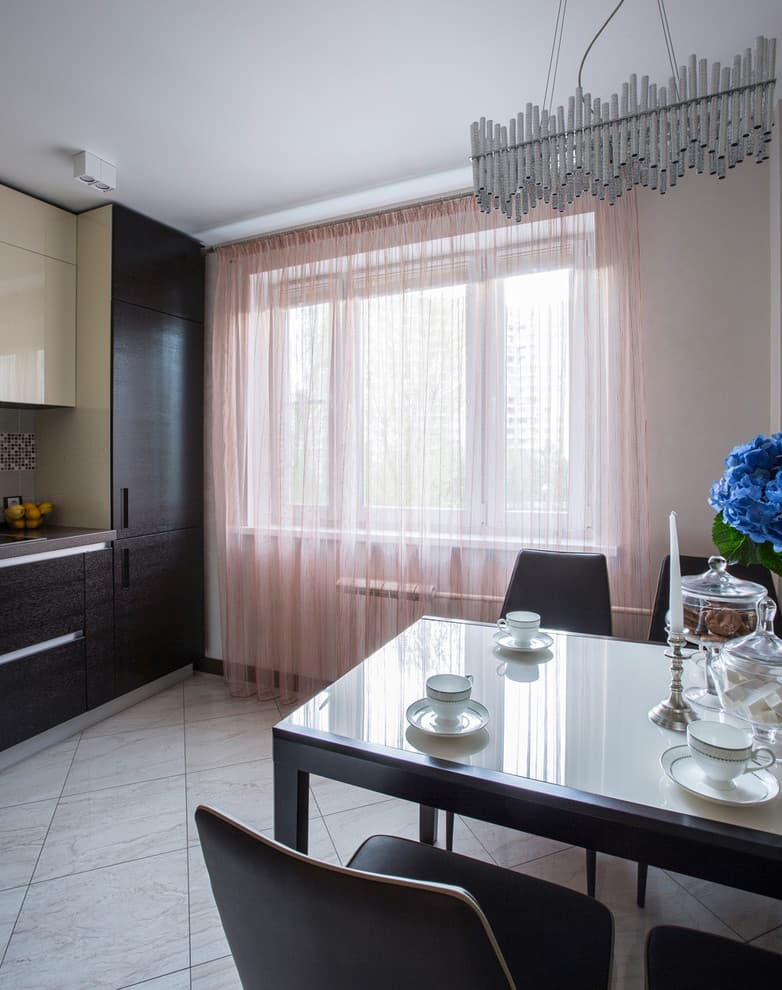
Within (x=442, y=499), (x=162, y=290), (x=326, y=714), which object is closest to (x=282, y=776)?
(x=326, y=714)

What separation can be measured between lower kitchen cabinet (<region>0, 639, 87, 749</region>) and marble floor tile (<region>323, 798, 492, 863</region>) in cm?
147

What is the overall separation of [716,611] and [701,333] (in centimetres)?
Result: 172

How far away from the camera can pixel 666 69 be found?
2.02 metres

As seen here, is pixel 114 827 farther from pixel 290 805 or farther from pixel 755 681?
pixel 755 681

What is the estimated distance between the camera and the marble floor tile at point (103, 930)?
150cm

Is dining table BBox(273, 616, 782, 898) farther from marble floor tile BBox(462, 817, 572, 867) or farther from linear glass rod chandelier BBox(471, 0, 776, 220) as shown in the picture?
linear glass rod chandelier BBox(471, 0, 776, 220)

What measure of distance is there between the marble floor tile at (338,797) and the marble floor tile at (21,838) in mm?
996

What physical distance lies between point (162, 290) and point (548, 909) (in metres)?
3.39

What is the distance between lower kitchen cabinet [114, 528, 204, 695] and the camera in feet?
10.1

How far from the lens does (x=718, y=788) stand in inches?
36.9

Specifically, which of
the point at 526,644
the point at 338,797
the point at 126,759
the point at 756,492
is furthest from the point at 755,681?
the point at 126,759

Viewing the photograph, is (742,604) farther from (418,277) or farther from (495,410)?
(418,277)

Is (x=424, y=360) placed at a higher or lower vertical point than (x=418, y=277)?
lower

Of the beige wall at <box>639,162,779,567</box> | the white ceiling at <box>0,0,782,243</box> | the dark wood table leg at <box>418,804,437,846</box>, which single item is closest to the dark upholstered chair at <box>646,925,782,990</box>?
the dark wood table leg at <box>418,804,437,846</box>
